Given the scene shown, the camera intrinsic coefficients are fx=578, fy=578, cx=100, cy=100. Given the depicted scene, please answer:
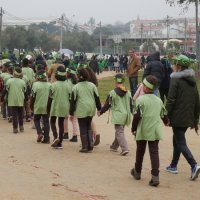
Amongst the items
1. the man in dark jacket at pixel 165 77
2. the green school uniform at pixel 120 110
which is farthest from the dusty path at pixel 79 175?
the man in dark jacket at pixel 165 77

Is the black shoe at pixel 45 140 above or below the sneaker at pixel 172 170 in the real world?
above

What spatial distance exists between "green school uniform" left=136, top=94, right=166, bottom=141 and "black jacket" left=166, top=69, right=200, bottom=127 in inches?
11.0

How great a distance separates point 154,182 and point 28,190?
1.87 meters

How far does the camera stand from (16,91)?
1403cm

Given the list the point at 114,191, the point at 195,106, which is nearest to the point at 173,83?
the point at 195,106

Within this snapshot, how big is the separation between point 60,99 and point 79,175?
2.88 metres

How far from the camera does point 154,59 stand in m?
16.3

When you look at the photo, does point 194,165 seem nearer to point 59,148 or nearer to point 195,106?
point 195,106

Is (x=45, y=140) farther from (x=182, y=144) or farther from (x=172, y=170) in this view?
(x=182, y=144)

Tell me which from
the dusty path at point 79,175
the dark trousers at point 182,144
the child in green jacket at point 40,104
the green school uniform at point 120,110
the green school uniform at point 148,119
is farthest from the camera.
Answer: the child in green jacket at point 40,104

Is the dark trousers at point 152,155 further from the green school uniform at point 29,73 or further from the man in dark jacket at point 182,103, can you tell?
the green school uniform at point 29,73

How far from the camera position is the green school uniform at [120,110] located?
10906mm

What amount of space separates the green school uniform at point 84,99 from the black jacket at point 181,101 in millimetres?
2532

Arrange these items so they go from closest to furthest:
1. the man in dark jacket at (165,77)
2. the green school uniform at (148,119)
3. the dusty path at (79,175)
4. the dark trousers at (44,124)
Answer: the dusty path at (79,175), the green school uniform at (148,119), the dark trousers at (44,124), the man in dark jacket at (165,77)
